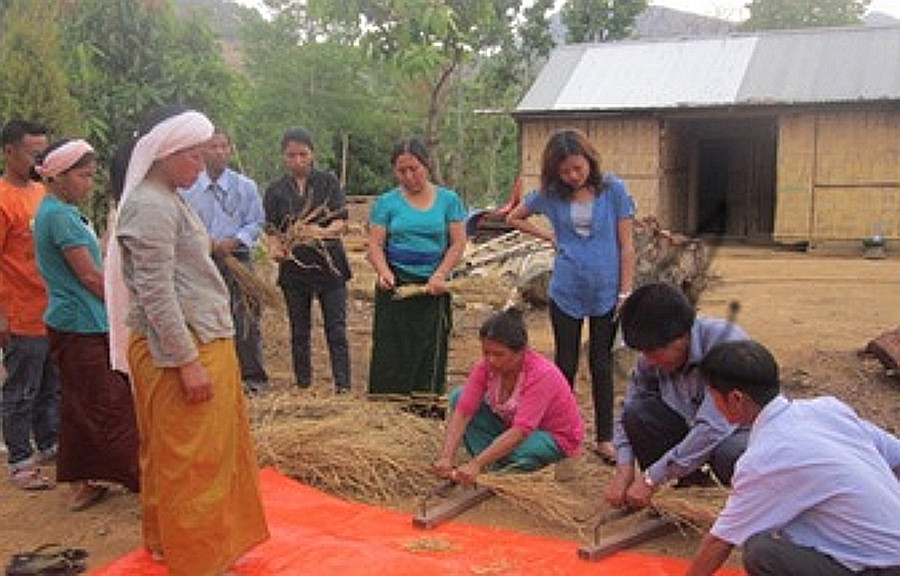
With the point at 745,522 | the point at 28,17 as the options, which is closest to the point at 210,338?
the point at 745,522

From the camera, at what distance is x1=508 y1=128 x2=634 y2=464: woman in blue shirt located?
413 cm

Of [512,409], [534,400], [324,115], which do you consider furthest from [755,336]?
[324,115]

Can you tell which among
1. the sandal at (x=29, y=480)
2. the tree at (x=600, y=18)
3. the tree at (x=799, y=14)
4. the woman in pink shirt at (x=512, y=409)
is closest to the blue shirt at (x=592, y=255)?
the woman in pink shirt at (x=512, y=409)

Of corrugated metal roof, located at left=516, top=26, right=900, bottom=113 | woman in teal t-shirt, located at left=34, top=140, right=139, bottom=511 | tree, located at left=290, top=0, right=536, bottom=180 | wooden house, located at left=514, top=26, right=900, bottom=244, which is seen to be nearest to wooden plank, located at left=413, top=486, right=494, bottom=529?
woman in teal t-shirt, located at left=34, top=140, right=139, bottom=511

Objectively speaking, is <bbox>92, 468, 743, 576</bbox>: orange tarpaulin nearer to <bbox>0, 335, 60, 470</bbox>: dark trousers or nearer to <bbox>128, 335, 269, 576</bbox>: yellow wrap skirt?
<bbox>128, 335, 269, 576</bbox>: yellow wrap skirt

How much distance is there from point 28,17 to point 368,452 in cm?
480

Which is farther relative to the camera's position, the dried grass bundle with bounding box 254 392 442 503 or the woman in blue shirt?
the woman in blue shirt

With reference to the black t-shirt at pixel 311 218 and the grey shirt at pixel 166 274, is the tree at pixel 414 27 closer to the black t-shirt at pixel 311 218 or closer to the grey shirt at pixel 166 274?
the black t-shirt at pixel 311 218

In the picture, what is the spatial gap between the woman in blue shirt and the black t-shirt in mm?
1255

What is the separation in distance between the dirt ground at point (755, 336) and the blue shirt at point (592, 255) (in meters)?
0.68

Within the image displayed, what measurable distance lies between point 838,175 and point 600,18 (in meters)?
8.12

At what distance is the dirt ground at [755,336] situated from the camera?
140 inches

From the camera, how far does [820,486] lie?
86.3 inches

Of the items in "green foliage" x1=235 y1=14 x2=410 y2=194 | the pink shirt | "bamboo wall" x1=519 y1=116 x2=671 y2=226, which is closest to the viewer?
the pink shirt
